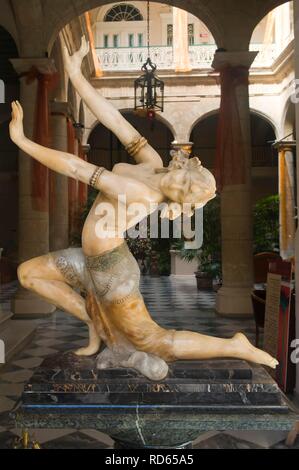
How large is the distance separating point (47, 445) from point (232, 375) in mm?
1619

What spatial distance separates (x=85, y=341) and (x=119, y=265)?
13.7 ft

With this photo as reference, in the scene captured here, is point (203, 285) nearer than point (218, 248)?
No

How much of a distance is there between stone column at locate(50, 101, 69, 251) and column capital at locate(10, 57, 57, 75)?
270 centimetres

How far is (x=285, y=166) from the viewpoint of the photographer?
16.0m

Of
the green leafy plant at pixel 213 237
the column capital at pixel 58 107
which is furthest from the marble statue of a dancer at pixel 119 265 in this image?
the green leafy plant at pixel 213 237

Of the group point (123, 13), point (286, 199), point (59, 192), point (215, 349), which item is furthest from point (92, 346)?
point (123, 13)

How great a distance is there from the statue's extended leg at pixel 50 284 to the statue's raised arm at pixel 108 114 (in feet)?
2.35

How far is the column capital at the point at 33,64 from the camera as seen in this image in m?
8.18

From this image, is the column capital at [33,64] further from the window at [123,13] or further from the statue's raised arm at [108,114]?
the window at [123,13]

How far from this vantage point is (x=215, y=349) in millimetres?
2449

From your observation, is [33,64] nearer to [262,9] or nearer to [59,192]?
[59,192]

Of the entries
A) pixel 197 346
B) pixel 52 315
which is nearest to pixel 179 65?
pixel 52 315

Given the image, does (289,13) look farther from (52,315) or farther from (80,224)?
(52,315)

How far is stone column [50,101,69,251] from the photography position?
435 inches
